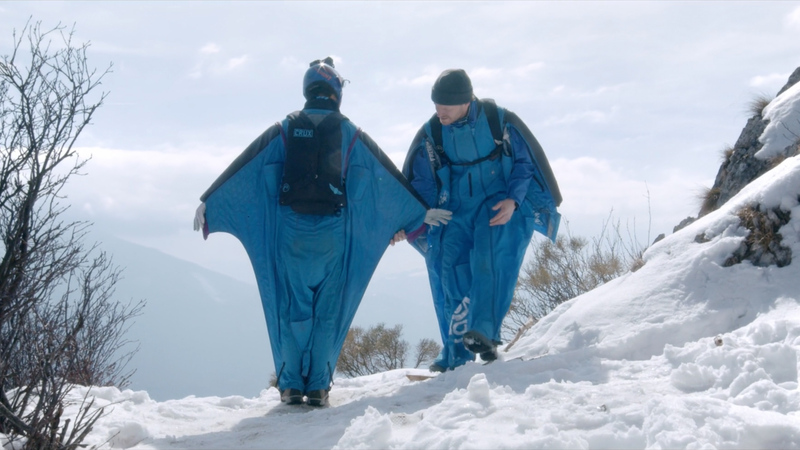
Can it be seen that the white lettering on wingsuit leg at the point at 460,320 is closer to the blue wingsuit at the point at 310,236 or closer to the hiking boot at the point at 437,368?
the hiking boot at the point at 437,368

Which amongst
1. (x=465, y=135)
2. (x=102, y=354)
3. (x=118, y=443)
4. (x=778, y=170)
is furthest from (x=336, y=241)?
(x=102, y=354)

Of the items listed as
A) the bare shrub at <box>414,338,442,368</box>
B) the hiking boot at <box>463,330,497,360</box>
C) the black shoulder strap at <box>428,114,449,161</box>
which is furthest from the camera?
the bare shrub at <box>414,338,442,368</box>

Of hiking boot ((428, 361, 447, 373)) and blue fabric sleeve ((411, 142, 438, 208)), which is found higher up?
blue fabric sleeve ((411, 142, 438, 208))

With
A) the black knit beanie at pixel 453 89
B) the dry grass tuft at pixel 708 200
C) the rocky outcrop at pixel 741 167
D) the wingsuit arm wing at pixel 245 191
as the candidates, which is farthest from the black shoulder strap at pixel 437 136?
the dry grass tuft at pixel 708 200

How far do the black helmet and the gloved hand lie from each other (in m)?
1.00

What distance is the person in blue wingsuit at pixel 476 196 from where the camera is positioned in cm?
562

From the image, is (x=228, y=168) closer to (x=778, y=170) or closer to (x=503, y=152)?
(x=503, y=152)

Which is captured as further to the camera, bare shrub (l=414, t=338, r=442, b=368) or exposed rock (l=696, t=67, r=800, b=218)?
bare shrub (l=414, t=338, r=442, b=368)

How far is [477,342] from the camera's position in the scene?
17.4ft

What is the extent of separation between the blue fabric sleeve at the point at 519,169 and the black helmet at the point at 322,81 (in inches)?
50.6

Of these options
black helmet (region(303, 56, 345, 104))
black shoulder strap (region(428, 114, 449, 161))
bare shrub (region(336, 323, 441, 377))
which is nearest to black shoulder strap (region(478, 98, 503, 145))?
black shoulder strap (region(428, 114, 449, 161))

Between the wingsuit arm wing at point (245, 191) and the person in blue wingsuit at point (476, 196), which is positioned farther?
the person in blue wingsuit at point (476, 196)

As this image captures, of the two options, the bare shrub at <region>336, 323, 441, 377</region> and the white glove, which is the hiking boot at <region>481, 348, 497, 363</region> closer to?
the white glove

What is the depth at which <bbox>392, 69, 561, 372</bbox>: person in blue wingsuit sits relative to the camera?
18.4ft
